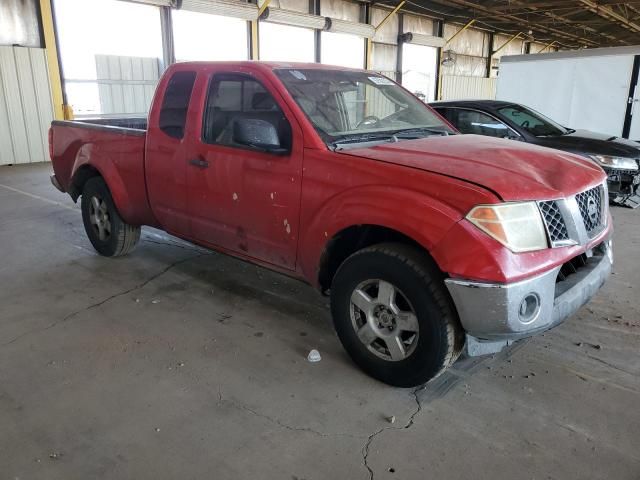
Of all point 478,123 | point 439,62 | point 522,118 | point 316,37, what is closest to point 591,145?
point 522,118

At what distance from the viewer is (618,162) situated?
669cm

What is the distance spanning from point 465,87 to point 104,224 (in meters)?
21.1

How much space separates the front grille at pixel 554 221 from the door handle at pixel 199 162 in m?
2.19

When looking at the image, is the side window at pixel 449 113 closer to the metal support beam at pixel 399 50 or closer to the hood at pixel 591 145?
the hood at pixel 591 145

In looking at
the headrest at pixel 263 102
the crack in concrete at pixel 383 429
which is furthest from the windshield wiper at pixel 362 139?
the crack in concrete at pixel 383 429

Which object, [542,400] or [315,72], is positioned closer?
[542,400]

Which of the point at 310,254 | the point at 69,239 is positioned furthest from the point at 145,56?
the point at 310,254

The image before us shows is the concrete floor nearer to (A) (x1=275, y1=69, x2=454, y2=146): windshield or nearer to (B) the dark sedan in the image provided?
(A) (x1=275, y1=69, x2=454, y2=146): windshield

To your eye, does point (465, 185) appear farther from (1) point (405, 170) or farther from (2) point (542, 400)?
(2) point (542, 400)

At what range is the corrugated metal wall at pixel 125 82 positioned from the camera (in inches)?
492

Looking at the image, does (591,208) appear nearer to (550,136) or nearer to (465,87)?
(550,136)

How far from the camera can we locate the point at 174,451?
232cm

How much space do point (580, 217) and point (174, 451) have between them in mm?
2258

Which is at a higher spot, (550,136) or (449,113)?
(449,113)
